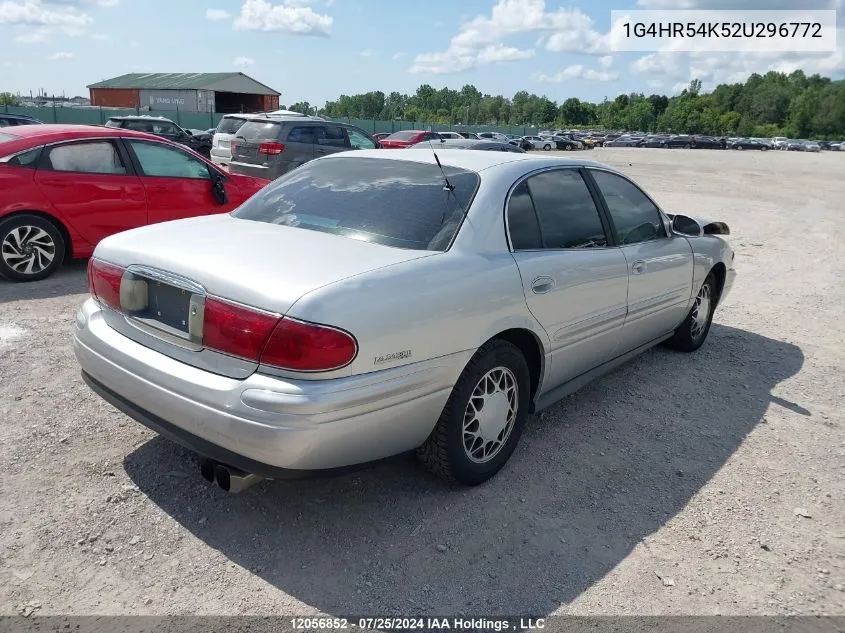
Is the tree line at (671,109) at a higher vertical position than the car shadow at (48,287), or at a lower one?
higher

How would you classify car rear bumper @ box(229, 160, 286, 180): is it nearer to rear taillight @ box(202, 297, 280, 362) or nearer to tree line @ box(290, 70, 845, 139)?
rear taillight @ box(202, 297, 280, 362)

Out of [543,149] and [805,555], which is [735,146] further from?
[805,555]

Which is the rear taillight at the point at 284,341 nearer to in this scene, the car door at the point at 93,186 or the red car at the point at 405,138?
the car door at the point at 93,186

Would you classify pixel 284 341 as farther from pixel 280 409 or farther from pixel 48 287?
pixel 48 287

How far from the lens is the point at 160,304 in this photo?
2922 mm

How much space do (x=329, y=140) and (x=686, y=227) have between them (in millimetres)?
10792

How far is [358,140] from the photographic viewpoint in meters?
15.5

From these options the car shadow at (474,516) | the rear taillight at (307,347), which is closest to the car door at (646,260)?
the car shadow at (474,516)

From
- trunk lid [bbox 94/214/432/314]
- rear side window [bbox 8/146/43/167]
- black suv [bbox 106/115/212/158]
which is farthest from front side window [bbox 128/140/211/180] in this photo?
black suv [bbox 106/115/212/158]

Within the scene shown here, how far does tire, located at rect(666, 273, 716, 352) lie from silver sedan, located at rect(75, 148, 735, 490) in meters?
1.24

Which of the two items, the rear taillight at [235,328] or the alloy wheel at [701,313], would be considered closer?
the rear taillight at [235,328]

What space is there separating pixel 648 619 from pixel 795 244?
1073 centimetres

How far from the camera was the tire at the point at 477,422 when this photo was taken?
3.05 m

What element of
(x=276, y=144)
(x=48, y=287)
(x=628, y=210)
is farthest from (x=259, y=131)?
(x=628, y=210)
